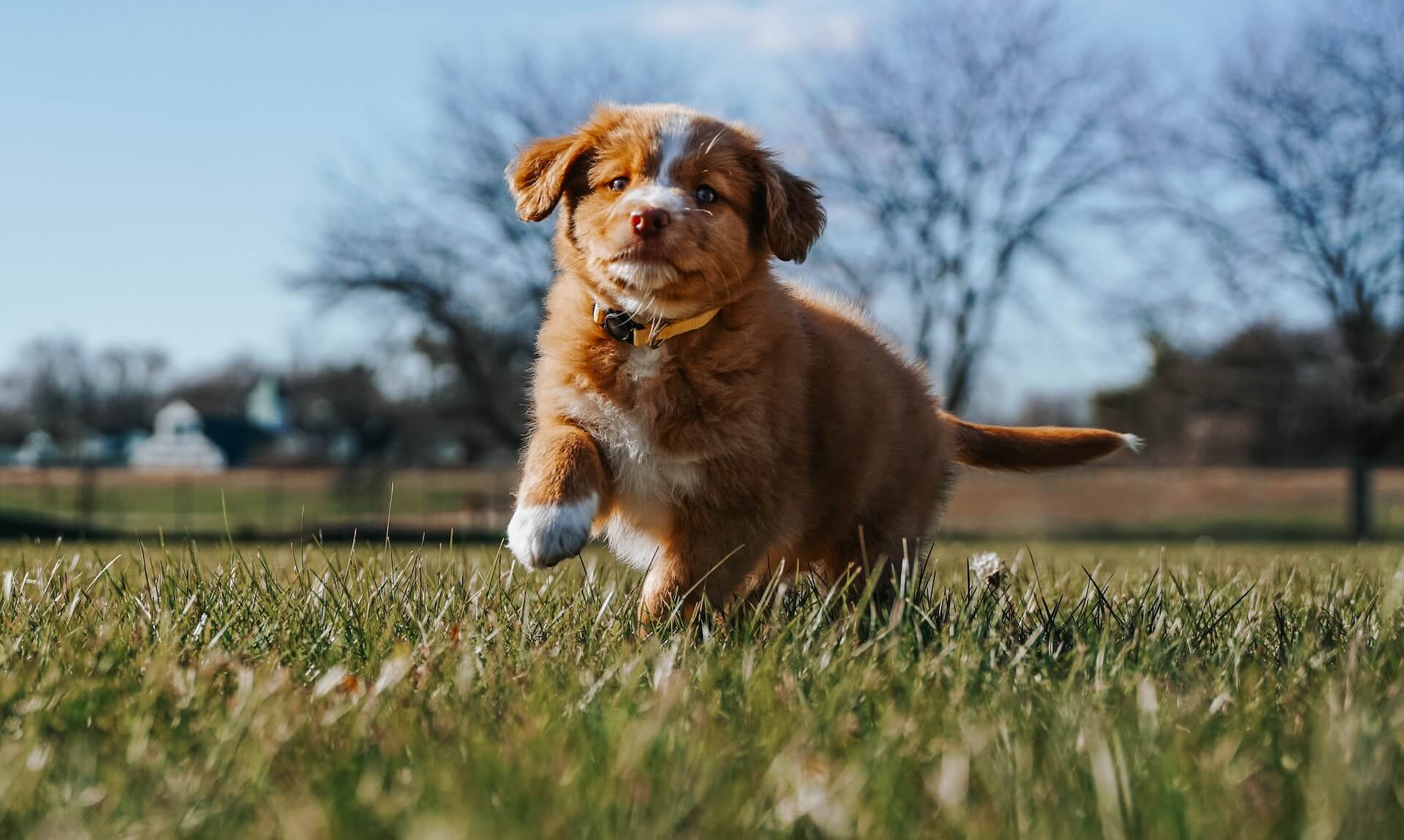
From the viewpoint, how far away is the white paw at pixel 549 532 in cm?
287

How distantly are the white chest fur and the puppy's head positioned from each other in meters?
0.18

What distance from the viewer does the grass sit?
5.20 feet

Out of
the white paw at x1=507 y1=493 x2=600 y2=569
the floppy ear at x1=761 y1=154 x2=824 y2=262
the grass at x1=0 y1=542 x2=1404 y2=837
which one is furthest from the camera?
the floppy ear at x1=761 y1=154 x2=824 y2=262

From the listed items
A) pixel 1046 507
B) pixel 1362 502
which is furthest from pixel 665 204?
pixel 1046 507

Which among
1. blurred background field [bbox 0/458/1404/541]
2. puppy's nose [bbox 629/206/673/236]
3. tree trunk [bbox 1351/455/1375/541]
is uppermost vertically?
puppy's nose [bbox 629/206/673/236]

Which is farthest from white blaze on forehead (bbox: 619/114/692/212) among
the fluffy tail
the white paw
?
the fluffy tail

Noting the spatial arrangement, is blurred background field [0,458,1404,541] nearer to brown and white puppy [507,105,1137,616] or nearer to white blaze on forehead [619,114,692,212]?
brown and white puppy [507,105,1137,616]

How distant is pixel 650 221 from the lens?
309cm

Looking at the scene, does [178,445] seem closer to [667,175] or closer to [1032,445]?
[1032,445]

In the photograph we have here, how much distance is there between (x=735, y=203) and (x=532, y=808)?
220cm

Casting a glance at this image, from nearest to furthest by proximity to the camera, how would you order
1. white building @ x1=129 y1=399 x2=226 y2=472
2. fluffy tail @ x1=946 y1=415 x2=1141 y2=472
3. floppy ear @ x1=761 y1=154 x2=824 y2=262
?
floppy ear @ x1=761 y1=154 x2=824 y2=262, fluffy tail @ x1=946 y1=415 x2=1141 y2=472, white building @ x1=129 y1=399 x2=226 y2=472

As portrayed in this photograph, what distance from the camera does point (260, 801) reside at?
1679 mm

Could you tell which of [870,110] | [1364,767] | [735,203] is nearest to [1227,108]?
[870,110]

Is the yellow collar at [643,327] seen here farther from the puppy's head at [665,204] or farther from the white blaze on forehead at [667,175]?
the white blaze on forehead at [667,175]
